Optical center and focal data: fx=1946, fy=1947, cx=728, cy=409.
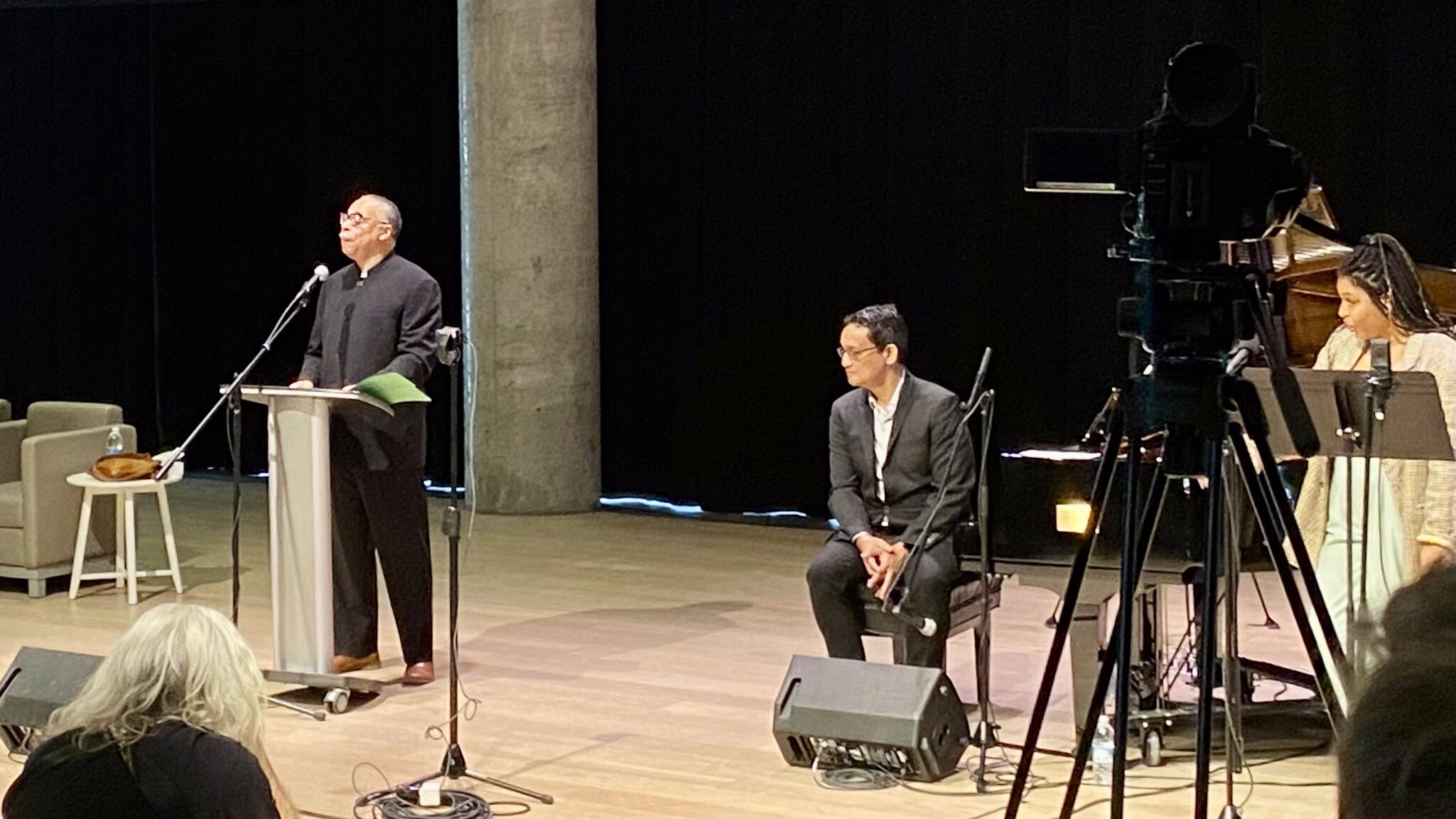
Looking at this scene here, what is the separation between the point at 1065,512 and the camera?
16.2 feet

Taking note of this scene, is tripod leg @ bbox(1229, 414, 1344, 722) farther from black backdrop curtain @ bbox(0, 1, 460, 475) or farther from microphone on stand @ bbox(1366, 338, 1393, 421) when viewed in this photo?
black backdrop curtain @ bbox(0, 1, 460, 475)

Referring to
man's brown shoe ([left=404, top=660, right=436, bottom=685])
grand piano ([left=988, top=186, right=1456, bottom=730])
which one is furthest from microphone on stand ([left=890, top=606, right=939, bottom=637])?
man's brown shoe ([left=404, top=660, right=436, bottom=685])

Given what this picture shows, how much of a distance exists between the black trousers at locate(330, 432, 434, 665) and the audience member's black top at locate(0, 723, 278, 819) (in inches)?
120

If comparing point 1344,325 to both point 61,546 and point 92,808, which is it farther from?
point 61,546

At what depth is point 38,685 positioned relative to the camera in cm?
456

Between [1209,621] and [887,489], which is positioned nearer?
[1209,621]

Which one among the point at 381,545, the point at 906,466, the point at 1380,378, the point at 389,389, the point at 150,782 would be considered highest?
the point at 1380,378

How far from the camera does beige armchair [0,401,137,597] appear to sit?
7379 millimetres

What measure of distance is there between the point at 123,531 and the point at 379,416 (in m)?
2.20

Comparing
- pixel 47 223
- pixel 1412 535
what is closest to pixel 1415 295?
pixel 1412 535

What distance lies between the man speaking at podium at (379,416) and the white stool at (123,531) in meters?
1.52

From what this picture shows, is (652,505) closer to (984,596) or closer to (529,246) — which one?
(529,246)

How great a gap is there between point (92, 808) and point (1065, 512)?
114 inches

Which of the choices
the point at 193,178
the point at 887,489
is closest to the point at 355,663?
the point at 887,489
